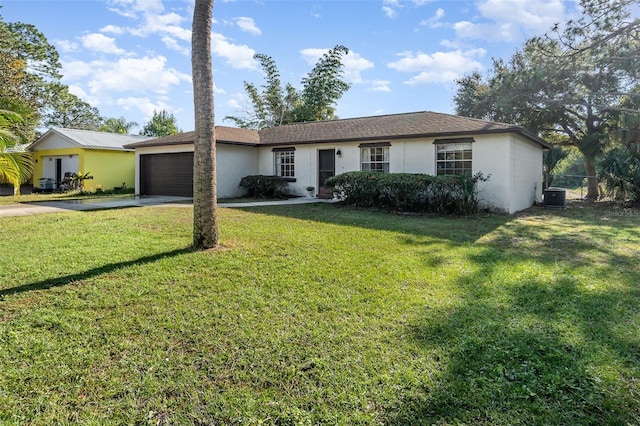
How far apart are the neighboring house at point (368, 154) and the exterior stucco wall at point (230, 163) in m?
0.04

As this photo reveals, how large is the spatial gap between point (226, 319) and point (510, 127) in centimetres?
1068

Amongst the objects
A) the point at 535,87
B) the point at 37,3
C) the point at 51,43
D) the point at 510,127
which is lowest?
the point at 510,127

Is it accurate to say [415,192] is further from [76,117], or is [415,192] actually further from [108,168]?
[76,117]

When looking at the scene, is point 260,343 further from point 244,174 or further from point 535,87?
point 535,87

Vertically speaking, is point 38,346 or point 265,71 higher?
point 265,71

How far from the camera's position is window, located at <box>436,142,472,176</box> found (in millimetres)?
12539

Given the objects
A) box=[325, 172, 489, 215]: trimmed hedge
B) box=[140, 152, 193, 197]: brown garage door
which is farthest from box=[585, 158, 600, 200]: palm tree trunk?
box=[140, 152, 193, 197]: brown garage door

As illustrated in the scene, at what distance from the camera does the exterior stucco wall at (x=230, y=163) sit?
16391mm

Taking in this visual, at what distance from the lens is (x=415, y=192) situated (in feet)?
37.2

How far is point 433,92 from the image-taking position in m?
24.9

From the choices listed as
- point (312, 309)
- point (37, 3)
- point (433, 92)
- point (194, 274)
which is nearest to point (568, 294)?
point (312, 309)

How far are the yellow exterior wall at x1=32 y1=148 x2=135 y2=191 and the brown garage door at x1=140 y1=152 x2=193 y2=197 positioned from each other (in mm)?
4234

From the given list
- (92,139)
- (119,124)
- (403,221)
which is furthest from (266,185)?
(119,124)

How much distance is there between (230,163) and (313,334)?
14352 mm
